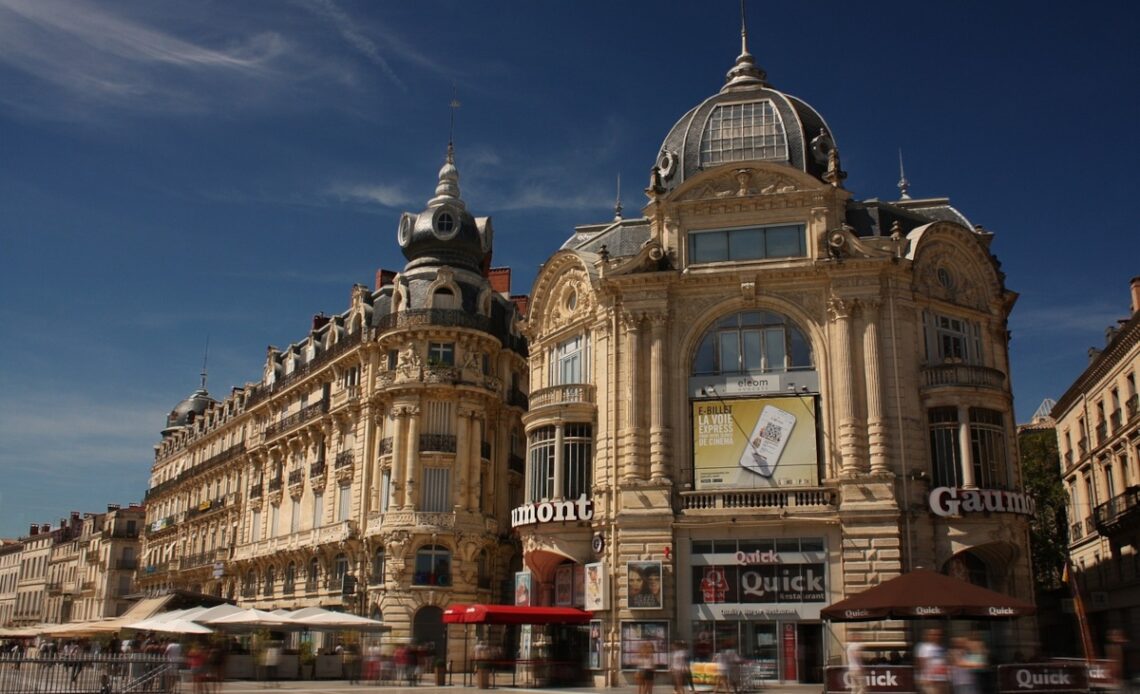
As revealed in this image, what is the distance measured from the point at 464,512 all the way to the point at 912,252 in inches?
796

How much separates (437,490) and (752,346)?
15791 mm

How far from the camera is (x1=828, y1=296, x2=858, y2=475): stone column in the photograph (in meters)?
32.6


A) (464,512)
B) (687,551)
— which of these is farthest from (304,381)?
(687,551)

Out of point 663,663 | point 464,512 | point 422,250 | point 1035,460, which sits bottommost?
point 663,663

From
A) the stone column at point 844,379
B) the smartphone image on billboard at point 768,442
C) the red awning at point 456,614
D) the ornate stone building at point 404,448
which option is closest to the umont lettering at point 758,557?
the smartphone image on billboard at point 768,442

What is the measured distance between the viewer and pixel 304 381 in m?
53.8

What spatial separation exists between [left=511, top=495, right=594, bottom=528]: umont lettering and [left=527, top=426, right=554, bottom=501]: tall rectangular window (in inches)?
23.8

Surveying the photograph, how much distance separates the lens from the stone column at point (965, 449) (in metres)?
32.4

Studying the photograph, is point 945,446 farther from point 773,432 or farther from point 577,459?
point 577,459

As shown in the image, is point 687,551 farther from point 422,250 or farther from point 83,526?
point 83,526

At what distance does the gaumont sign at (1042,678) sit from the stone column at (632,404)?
1548 centimetres

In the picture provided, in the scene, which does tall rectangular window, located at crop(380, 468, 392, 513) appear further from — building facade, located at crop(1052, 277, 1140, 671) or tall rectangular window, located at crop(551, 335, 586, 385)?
building facade, located at crop(1052, 277, 1140, 671)

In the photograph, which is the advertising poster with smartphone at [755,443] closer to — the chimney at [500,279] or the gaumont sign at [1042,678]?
the gaumont sign at [1042,678]

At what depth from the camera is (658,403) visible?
34.3 meters
